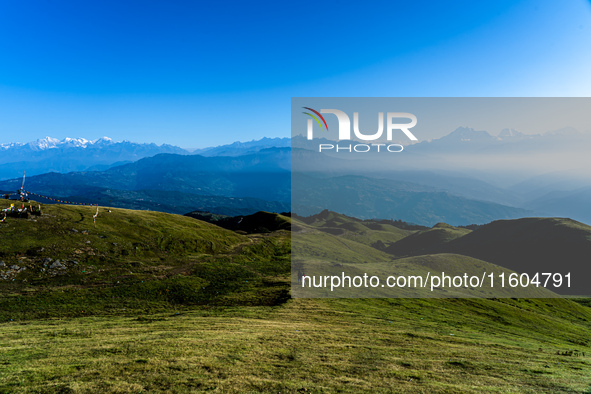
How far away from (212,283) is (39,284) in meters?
37.2

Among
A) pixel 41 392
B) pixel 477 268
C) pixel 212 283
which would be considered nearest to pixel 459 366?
pixel 41 392

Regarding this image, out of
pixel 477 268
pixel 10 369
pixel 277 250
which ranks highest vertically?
pixel 10 369

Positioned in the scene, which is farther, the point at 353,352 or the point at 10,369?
the point at 353,352

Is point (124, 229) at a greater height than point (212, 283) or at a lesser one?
greater

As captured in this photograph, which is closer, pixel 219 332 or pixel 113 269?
pixel 219 332

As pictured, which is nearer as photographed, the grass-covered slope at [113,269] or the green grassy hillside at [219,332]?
the green grassy hillside at [219,332]

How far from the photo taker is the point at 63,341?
31.2 metres

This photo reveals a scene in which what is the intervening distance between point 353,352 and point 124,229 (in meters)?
103

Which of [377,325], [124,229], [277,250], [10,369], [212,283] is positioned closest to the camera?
[10,369]

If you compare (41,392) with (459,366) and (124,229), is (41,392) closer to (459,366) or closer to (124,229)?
(459,366)

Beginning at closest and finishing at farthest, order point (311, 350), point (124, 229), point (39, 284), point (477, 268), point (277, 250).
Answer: point (311, 350) < point (39, 284) < point (124, 229) < point (277, 250) < point (477, 268)

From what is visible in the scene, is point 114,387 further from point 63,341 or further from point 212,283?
point 212,283

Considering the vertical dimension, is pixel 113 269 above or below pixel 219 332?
below

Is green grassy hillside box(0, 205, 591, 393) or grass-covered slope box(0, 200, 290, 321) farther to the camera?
grass-covered slope box(0, 200, 290, 321)
